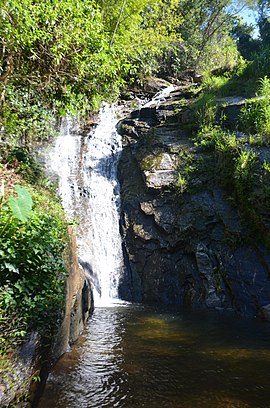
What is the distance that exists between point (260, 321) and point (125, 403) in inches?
192

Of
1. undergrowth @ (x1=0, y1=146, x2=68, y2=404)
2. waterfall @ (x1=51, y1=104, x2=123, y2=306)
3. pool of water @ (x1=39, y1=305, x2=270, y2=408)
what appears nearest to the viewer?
undergrowth @ (x1=0, y1=146, x2=68, y2=404)

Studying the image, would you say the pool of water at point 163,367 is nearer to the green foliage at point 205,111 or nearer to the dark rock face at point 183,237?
the dark rock face at point 183,237

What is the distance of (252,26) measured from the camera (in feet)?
93.4

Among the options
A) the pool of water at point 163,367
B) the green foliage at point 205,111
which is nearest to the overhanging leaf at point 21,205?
the pool of water at point 163,367

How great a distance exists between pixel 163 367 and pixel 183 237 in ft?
16.9

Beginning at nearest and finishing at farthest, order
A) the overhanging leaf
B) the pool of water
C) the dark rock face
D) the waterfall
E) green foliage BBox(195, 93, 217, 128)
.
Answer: the overhanging leaf
the pool of water
the dark rock face
the waterfall
green foliage BBox(195, 93, 217, 128)

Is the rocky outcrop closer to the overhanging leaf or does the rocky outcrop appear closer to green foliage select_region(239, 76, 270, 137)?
the overhanging leaf

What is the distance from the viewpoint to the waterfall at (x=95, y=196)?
33.6 ft

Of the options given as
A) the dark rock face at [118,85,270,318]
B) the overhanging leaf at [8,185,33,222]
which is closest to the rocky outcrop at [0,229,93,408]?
the overhanging leaf at [8,185,33,222]

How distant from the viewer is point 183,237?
31.7ft

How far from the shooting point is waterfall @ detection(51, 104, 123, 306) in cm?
1023

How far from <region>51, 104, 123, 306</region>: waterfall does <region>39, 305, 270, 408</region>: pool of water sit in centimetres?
303

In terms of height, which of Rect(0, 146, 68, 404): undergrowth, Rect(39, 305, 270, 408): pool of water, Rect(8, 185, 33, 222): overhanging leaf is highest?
Rect(8, 185, 33, 222): overhanging leaf

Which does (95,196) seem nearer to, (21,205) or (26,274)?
(26,274)
